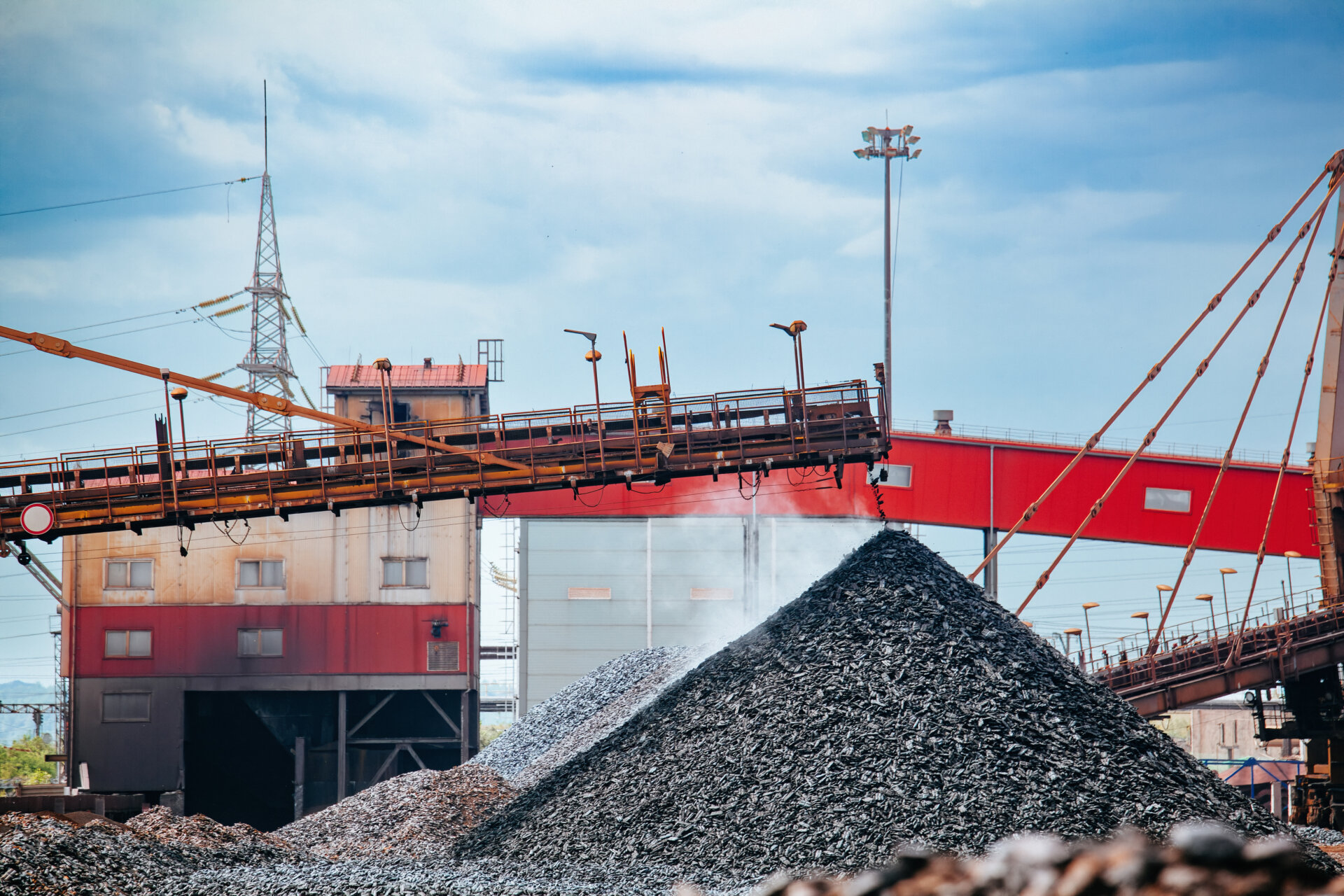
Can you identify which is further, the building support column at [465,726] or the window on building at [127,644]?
the building support column at [465,726]

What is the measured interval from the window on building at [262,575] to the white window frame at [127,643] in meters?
2.36

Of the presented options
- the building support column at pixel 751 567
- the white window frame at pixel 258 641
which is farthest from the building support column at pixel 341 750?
the building support column at pixel 751 567

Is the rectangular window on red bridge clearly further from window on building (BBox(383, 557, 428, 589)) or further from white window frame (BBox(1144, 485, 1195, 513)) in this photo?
window on building (BBox(383, 557, 428, 589))

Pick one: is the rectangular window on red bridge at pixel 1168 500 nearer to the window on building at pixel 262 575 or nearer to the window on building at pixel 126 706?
the window on building at pixel 262 575

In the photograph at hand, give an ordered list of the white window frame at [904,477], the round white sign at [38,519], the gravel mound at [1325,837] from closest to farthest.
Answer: the gravel mound at [1325,837], the round white sign at [38,519], the white window frame at [904,477]

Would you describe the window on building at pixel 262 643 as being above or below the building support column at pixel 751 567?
below

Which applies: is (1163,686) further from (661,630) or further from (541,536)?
(541,536)

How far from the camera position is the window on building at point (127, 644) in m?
26.9

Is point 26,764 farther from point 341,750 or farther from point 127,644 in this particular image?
point 341,750

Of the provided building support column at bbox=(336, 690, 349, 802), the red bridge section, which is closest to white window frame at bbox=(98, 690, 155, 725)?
building support column at bbox=(336, 690, 349, 802)

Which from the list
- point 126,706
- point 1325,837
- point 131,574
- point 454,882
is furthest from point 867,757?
point 131,574

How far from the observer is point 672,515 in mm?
29656

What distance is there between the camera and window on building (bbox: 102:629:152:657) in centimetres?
2694

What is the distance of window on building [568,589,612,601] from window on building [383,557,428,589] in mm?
3790
